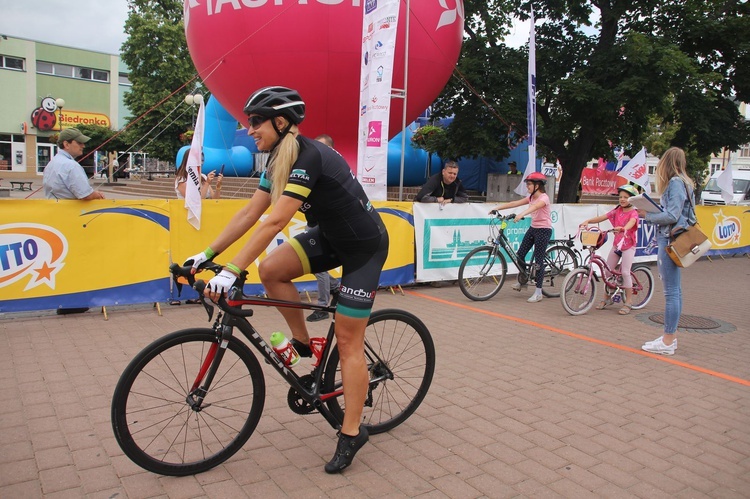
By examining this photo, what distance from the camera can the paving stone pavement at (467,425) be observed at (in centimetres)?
322

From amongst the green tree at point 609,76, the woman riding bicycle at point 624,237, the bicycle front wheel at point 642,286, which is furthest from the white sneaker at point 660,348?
the green tree at point 609,76

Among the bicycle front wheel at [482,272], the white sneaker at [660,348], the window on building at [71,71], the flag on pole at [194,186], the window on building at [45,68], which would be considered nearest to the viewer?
the white sneaker at [660,348]

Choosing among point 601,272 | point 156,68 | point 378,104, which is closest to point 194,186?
point 378,104

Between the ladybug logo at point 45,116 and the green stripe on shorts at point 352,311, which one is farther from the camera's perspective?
the ladybug logo at point 45,116

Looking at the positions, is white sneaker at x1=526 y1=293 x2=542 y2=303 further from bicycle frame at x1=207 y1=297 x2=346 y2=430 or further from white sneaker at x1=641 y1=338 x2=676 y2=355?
bicycle frame at x1=207 y1=297 x2=346 y2=430

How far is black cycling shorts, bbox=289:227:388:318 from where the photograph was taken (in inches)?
130

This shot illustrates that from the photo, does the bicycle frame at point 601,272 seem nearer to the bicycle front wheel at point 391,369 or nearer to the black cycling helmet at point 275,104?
the bicycle front wheel at point 391,369

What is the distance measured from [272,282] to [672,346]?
4.53m

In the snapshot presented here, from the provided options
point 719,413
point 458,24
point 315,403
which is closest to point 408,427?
point 315,403

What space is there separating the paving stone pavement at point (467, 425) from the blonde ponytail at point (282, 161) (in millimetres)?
1599

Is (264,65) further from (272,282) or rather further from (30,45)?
(30,45)

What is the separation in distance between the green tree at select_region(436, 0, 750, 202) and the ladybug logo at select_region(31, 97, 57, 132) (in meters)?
46.1

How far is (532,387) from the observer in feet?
16.1

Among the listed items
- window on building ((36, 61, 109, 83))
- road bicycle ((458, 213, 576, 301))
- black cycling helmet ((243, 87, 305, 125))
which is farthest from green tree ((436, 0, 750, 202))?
window on building ((36, 61, 109, 83))
